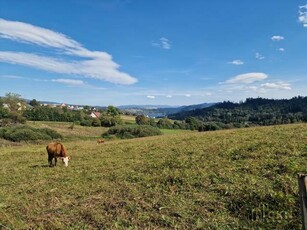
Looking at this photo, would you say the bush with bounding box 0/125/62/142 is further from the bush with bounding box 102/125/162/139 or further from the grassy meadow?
the grassy meadow

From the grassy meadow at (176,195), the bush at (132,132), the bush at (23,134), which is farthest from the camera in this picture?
the bush at (132,132)

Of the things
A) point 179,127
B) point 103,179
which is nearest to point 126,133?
point 179,127

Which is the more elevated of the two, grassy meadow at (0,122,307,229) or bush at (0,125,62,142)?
grassy meadow at (0,122,307,229)

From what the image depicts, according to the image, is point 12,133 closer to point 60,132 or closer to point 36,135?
point 36,135

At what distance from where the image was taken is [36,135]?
7062cm

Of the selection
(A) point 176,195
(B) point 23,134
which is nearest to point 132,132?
(B) point 23,134

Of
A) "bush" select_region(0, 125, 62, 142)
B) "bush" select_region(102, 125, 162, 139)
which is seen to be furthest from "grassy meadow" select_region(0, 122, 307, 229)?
"bush" select_region(102, 125, 162, 139)

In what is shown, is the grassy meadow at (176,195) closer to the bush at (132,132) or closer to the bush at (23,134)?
the bush at (23,134)

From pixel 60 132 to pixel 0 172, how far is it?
64.2 m

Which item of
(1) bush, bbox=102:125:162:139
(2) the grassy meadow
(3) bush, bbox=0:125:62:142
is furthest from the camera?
(1) bush, bbox=102:125:162:139

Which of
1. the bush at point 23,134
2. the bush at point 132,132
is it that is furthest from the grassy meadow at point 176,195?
the bush at point 132,132

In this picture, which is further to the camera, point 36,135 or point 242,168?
point 36,135

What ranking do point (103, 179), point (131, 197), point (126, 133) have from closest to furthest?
point (131, 197) < point (103, 179) < point (126, 133)

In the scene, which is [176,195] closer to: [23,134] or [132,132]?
[23,134]
